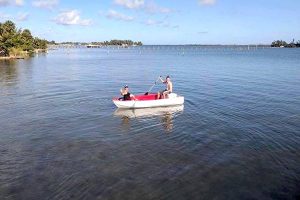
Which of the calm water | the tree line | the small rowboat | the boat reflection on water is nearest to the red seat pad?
the small rowboat

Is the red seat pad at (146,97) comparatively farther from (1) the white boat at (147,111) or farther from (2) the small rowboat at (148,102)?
(1) the white boat at (147,111)

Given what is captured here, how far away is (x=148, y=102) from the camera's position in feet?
108

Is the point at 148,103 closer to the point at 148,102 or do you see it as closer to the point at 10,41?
the point at 148,102

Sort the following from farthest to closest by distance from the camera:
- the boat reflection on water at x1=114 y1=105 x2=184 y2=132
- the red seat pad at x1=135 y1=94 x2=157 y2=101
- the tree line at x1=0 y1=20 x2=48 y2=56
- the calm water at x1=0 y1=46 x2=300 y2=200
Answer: the tree line at x1=0 y1=20 x2=48 y2=56 < the red seat pad at x1=135 y1=94 x2=157 y2=101 < the boat reflection on water at x1=114 y1=105 x2=184 y2=132 < the calm water at x1=0 y1=46 x2=300 y2=200

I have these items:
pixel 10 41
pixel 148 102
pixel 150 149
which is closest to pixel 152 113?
pixel 148 102

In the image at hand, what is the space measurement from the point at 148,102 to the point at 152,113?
162 cm

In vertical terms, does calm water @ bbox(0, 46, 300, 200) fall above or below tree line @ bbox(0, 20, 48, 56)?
below

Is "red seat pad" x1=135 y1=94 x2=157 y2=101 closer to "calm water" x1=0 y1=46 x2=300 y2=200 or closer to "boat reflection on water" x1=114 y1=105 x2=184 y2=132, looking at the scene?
"boat reflection on water" x1=114 y1=105 x2=184 y2=132

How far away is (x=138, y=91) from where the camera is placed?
152 ft

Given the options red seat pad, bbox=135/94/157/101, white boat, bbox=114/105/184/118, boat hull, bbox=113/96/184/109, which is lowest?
white boat, bbox=114/105/184/118

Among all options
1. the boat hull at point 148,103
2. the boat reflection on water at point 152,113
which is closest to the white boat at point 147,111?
the boat reflection on water at point 152,113

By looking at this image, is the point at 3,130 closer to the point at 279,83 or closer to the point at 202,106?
the point at 202,106

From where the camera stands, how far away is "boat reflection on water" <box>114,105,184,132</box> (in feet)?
94.0

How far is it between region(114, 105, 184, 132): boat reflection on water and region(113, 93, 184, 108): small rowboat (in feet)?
1.32
